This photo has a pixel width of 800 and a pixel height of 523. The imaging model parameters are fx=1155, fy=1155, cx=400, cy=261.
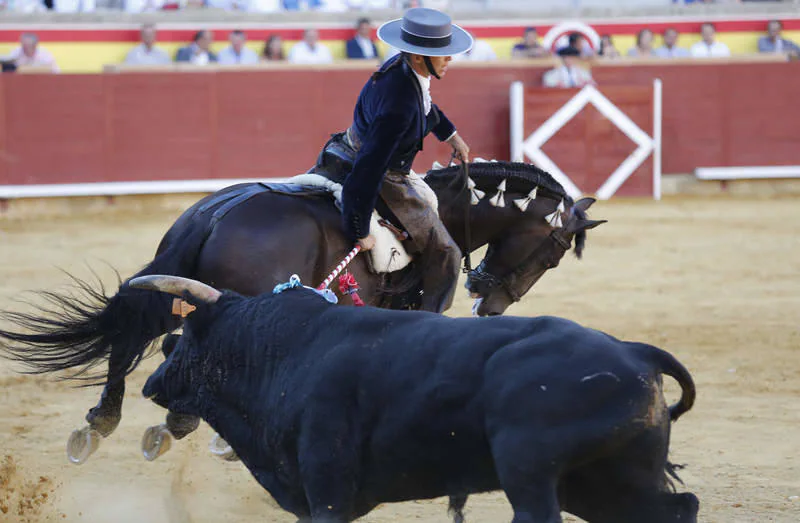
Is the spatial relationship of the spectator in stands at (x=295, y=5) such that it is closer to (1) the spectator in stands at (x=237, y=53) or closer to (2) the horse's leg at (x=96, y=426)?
(1) the spectator in stands at (x=237, y=53)

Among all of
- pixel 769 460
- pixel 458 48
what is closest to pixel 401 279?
pixel 458 48

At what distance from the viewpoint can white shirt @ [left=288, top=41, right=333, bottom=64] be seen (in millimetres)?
12891

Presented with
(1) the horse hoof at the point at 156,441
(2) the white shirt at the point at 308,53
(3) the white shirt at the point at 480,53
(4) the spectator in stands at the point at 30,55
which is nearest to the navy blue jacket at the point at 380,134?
(1) the horse hoof at the point at 156,441

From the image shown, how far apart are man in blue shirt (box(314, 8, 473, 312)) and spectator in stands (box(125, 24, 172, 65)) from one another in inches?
336

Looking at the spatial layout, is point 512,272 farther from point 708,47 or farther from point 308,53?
point 708,47

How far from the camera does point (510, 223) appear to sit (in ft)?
15.9

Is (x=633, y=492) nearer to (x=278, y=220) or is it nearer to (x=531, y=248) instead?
(x=278, y=220)

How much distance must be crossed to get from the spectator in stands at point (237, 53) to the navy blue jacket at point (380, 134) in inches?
349

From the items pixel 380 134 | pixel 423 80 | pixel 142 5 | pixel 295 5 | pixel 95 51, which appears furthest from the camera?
pixel 295 5

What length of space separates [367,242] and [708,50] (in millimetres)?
10859

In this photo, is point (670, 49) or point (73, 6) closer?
point (73, 6)

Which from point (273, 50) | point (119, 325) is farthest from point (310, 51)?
point (119, 325)

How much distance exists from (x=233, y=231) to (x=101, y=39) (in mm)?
9793

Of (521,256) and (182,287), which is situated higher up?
(182,287)
